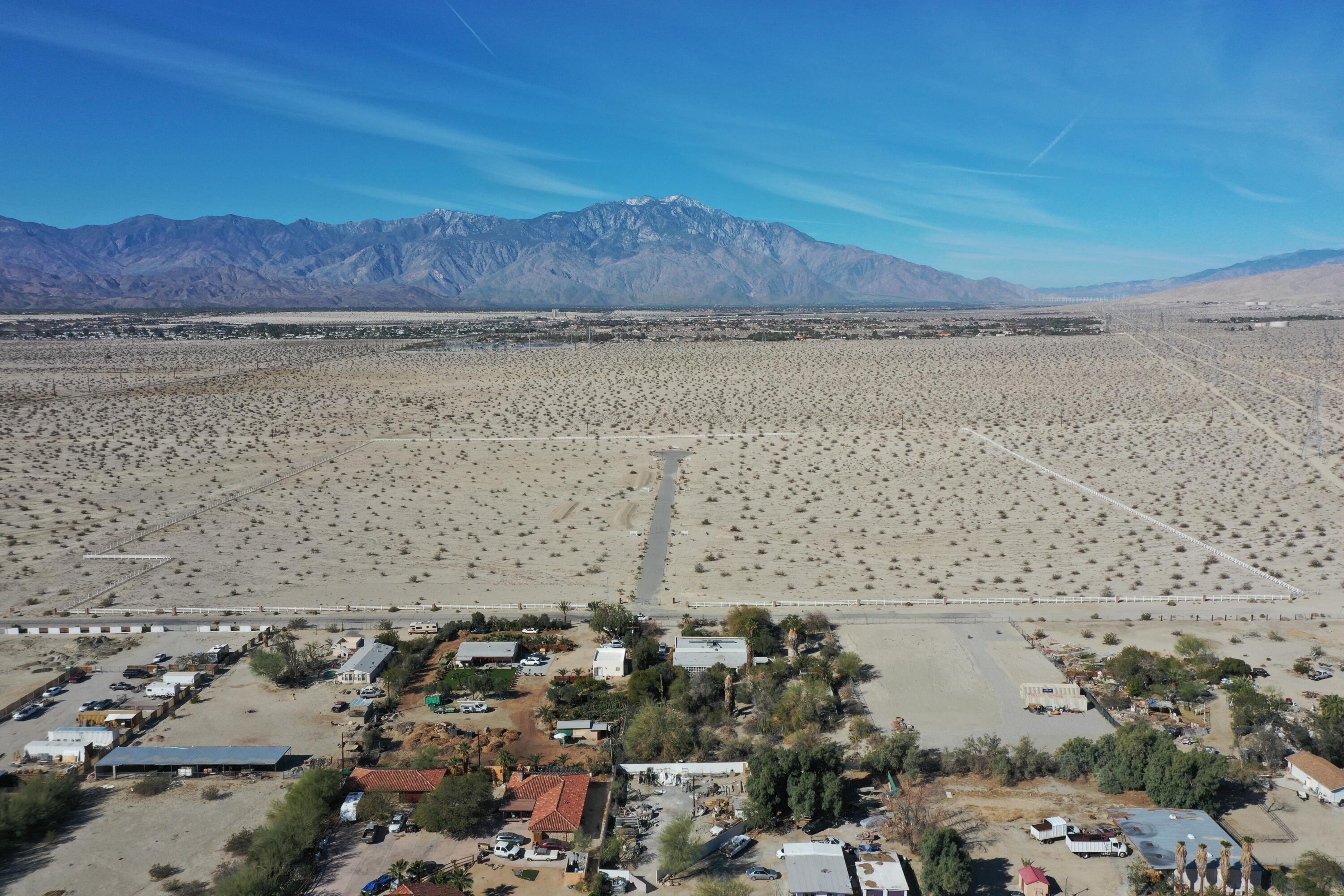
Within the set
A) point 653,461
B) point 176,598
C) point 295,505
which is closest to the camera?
point 176,598

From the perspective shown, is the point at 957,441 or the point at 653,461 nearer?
the point at 653,461

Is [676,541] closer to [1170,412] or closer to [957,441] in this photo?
[957,441]

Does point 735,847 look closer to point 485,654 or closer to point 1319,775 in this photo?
point 485,654

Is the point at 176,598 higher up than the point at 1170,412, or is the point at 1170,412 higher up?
the point at 1170,412

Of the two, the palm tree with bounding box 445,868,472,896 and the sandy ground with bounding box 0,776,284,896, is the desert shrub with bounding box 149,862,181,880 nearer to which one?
the sandy ground with bounding box 0,776,284,896

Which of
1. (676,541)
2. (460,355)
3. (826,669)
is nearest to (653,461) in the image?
(676,541)

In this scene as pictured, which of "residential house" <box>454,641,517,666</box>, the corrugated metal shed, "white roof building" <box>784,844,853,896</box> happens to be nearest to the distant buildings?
"residential house" <box>454,641,517,666</box>

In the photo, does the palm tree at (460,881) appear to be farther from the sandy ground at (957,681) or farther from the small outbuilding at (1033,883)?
the sandy ground at (957,681)
